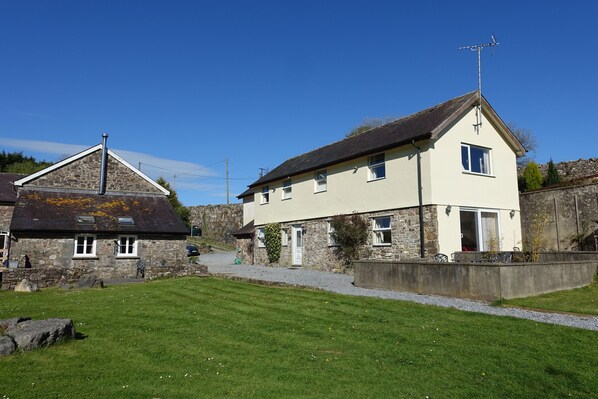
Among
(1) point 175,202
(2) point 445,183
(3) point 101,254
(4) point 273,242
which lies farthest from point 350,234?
(1) point 175,202

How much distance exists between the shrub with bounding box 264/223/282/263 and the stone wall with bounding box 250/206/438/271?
1.26 feet

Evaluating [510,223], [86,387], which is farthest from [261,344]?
[510,223]

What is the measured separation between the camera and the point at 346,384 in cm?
552

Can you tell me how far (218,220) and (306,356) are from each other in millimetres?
47569

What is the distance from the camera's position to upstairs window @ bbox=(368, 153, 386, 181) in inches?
816

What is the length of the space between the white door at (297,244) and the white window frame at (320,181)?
2703 millimetres

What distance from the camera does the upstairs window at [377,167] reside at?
20734 millimetres

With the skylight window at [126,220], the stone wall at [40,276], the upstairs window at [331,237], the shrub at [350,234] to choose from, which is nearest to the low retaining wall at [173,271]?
the stone wall at [40,276]

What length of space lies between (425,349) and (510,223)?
16.2 m

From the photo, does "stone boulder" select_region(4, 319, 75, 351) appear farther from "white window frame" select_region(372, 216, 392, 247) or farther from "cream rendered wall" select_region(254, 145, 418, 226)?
"white window frame" select_region(372, 216, 392, 247)

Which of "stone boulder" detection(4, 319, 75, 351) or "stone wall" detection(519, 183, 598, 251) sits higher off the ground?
"stone wall" detection(519, 183, 598, 251)

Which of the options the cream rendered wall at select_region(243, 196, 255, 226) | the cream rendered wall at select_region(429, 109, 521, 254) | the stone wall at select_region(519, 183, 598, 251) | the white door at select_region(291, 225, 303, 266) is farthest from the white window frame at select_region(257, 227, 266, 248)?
the stone wall at select_region(519, 183, 598, 251)

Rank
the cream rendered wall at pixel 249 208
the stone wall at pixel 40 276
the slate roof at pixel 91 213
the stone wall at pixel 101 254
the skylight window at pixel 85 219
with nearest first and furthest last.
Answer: the stone wall at pixel 40 276
the stone wall at pixel 101 254
the slate roof at pixel 91 213
the skylight window at pixel 85 219
the cream rendered wall at pixel 249 208

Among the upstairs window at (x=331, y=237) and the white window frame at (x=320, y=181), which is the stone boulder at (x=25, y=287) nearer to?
the upstairs window at (x=331, y=237)
